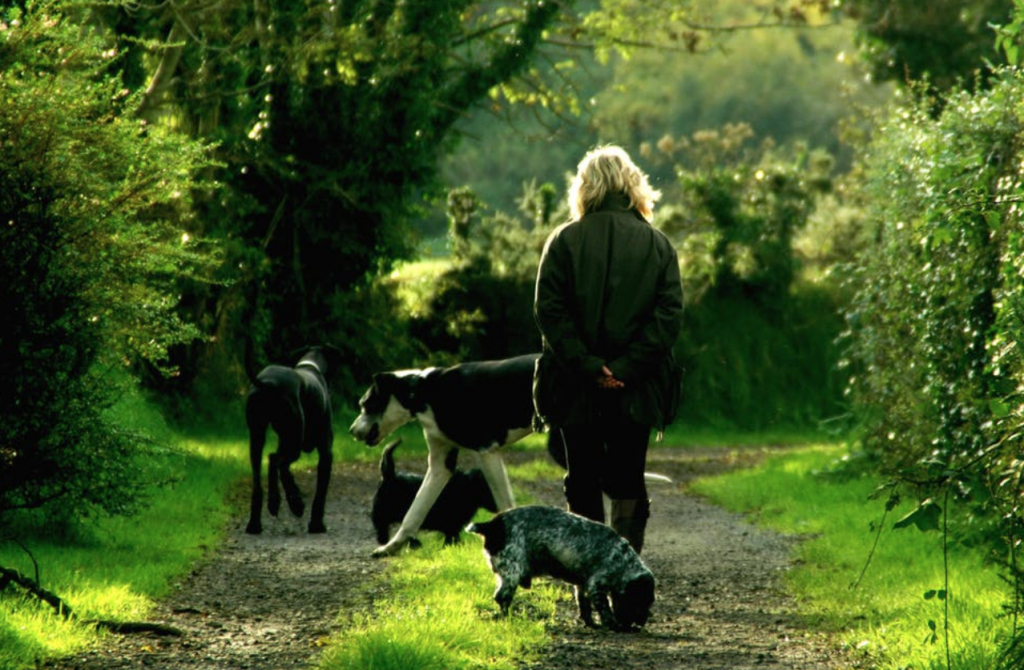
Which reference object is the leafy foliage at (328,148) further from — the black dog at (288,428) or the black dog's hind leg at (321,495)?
the black dog's hind leg at (321,495)

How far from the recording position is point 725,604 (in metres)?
8.60

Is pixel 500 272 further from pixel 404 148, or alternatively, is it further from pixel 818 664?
pixel 818 664

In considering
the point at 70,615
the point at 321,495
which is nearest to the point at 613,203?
the point at 70,615

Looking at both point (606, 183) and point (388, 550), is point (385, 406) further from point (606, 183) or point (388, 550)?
point (606, 183)

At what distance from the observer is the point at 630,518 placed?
7930 millimetres

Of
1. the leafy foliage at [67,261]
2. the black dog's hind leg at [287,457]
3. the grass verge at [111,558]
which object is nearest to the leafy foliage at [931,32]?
the grass verge at [111,558]

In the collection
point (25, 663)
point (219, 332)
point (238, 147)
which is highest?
point (238, 147)

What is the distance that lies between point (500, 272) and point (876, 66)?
293 inches

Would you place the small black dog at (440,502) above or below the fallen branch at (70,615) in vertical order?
above

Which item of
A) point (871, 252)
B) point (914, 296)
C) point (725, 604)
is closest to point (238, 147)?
point (871, 252)

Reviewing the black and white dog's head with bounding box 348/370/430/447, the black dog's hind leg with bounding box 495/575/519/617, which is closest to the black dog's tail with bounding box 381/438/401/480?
the black and white dog's head with bounding box 348/370/430/447

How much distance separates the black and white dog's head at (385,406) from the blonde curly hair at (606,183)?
3.16m

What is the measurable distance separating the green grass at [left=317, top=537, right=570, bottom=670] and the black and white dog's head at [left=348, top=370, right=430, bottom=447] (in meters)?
1.45

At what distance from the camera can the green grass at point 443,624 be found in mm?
6191
